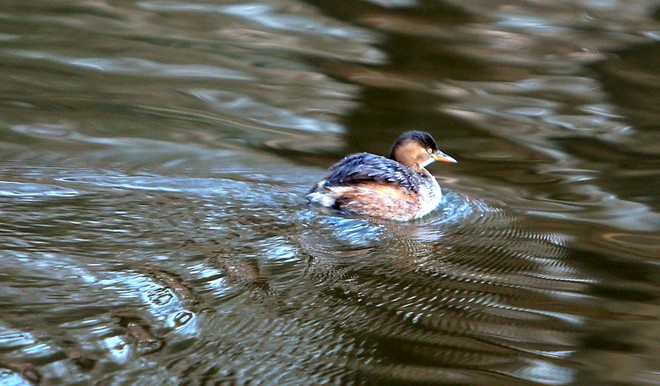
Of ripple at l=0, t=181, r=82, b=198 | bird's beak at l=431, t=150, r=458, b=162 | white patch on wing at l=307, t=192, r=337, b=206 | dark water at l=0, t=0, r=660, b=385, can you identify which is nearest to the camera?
dark water at l=0, t=0, r=660, b=385

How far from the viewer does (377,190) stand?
6730 mm

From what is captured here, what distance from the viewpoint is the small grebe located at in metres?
6.58

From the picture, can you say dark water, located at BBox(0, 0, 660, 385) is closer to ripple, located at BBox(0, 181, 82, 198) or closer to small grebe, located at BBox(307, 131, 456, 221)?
ripple, located at BBox(0, 181, 82, 198)

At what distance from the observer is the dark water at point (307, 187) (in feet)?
14.1

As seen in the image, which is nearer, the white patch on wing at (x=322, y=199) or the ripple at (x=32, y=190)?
the ripple at (x=32, y=190)

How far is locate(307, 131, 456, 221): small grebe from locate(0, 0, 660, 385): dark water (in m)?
0.14

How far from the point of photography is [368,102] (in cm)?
905

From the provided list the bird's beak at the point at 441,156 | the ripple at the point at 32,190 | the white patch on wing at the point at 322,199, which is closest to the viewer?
the ripple at the point at 32,190

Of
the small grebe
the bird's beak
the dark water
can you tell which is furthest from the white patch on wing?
the bird's beak

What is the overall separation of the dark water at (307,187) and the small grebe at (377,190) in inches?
5.7

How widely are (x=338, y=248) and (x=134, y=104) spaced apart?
3.50 m

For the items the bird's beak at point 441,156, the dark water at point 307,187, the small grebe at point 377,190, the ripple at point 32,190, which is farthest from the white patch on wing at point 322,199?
the ripple at point 32,190

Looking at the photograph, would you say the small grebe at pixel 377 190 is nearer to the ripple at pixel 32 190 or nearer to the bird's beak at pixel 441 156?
the bird's beak at pixel 441 156

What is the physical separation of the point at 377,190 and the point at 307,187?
539 mm
